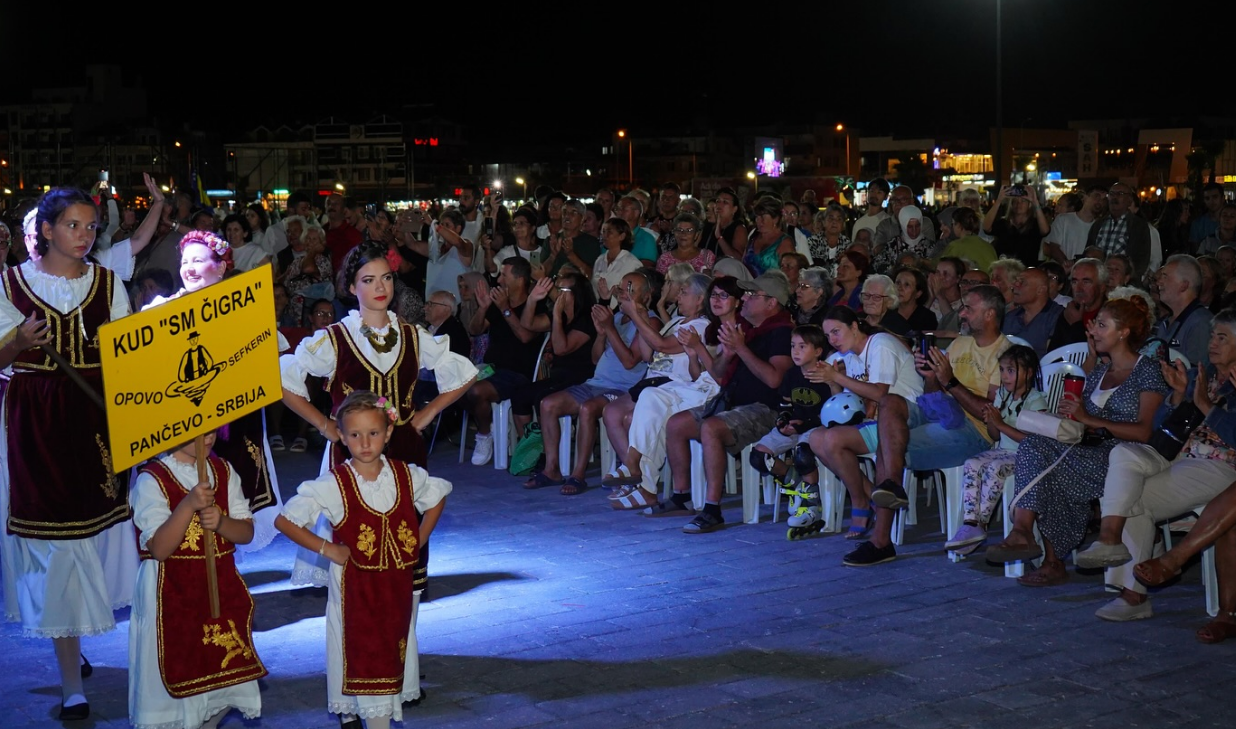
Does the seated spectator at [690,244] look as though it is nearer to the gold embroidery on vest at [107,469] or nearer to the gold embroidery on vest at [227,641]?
the gold embroidery on vest at [107,469]

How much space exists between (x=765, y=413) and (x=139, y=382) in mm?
4827

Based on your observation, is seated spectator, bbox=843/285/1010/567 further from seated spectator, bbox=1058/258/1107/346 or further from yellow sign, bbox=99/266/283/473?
yellow sign, bbox=99/266/283/473

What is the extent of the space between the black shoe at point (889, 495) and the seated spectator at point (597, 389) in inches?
93.3

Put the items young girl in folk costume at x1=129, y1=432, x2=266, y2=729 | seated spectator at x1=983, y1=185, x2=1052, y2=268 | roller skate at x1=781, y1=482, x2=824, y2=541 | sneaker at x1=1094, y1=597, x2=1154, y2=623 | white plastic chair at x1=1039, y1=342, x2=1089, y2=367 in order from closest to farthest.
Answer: young girl in folk costume at x1=129, y1=432, x2=266, y2=729 < sneaker at x1=1094, y1=597, x2=1154, y2=623 < roller skate at x1=781, y1=482, x2=824, y2=541 < white plastic chair at x1=1039, y1=342, x2=1089, y2=367 < seated spectator at x1=983, y1=185, x2=1052, y2=268

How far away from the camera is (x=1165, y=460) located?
635 centimetres

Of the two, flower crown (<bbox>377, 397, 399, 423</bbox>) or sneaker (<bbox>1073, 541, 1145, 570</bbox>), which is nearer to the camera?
flower crown (<bbox>377, 397, 399, 423</bbox>)

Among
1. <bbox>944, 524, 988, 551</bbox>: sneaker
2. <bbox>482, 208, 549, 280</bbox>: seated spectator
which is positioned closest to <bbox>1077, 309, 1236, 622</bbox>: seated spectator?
<bbox>944, 524, 988, 551</bbox>: sneaker

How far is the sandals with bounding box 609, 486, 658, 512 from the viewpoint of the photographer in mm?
8555

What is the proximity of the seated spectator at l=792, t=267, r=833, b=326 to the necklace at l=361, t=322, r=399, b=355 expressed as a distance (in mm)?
4067

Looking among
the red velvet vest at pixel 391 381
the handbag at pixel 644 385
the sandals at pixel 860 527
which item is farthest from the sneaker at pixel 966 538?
the red velvet vest at pixel 391 381

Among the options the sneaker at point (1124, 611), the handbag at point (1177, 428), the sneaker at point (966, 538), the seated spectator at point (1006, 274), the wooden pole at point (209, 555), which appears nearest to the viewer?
the wooden pole at point (209, 555)

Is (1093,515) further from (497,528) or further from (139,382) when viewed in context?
(139,382)

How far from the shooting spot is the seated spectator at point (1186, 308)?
755 centimetres

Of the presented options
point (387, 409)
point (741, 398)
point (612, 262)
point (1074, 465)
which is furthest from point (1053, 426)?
point (612, 262)
